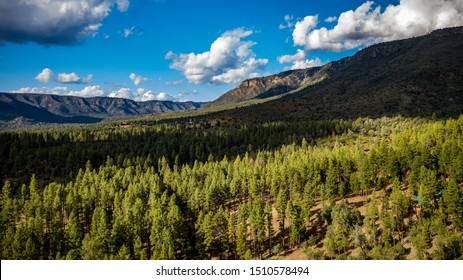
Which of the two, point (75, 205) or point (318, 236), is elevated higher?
point (75, 205)

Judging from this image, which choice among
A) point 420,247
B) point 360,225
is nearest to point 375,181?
point 360,225

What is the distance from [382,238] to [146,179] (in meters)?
85.7

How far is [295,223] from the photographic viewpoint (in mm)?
81625

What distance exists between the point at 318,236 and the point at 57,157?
153 meters

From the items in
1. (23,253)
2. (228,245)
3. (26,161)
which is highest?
(26,161)

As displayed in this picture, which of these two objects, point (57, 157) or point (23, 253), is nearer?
point (23, 253)

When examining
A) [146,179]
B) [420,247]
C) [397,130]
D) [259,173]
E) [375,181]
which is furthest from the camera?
[397,130]

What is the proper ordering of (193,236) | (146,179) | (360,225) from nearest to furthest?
1. (360,225)
2. (193,236)
3. (146,179)

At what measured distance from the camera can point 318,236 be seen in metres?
81.2

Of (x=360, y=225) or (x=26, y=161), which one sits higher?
(x=26, y=161)

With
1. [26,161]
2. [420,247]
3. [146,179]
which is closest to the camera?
[420,247]

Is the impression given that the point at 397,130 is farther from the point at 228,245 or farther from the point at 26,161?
the point at 26,161

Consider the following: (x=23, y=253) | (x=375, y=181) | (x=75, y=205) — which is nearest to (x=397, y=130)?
(x=375, y=181)

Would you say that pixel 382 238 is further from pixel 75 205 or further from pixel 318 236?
pixel 75 205
